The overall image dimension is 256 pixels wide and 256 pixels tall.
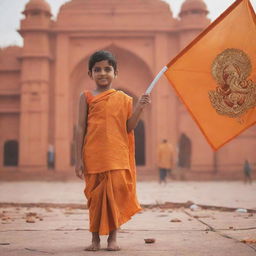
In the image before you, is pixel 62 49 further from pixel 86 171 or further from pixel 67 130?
pixel 86 171

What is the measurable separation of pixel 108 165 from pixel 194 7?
16.8m

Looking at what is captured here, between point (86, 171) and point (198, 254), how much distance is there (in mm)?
912

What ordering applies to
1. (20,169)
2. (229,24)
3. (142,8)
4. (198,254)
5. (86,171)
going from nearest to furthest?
(198,254) → (86,171) → (229,24) → (20,169) → (142,8)

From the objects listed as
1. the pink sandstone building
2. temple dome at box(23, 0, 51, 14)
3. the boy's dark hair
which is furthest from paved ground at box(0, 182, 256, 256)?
temple dome at box(23, 0, 51, 14)

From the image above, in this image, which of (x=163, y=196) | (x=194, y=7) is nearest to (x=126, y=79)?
(x=194, y=7)

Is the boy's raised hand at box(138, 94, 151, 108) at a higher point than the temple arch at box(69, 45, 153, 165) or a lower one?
lower

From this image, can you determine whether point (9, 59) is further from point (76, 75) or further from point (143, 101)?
point (143, 101)

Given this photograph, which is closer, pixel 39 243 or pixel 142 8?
pixel 39 243

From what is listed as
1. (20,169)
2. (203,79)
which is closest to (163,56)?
(20,169)

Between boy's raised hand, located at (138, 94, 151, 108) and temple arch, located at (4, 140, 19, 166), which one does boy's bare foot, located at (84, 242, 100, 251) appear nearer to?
boy's raised hand, located at (138, 94, 151, 108)

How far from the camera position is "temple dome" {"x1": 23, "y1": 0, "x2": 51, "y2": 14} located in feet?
60.7

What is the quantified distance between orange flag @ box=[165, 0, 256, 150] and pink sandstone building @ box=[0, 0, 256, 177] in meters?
14.1

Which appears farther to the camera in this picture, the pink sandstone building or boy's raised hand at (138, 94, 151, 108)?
the pink sandstone building

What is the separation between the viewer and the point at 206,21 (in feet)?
60.1
